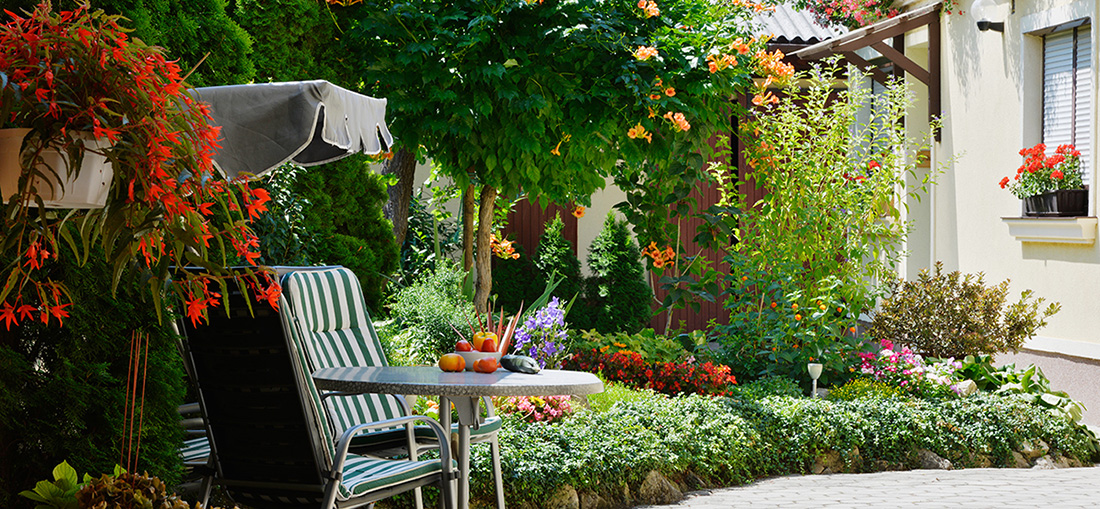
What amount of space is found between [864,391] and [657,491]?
7.34 feet

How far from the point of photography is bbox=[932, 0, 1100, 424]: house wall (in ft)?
23.4

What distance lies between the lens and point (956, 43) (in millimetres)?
8812

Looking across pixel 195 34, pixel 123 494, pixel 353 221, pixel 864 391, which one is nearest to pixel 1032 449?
pixel 864 391

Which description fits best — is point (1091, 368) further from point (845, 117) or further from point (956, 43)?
point (956, 43)

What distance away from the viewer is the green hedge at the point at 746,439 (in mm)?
4535

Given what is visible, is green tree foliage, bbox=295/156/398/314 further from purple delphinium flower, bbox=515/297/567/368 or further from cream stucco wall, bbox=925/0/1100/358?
cream stucco wall, bbox=925/0/1100/358

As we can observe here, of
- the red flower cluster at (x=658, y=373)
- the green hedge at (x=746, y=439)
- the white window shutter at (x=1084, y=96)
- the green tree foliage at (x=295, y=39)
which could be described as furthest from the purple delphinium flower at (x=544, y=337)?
the white window shutter at (x=1084, y=96)

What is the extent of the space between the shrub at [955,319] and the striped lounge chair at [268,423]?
5.23 metres

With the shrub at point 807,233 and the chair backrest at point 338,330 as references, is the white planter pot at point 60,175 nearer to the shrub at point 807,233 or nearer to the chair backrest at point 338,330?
the chair backrest at point 338,330

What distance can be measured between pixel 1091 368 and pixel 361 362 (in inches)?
222

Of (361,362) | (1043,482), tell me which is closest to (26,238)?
(361,362)

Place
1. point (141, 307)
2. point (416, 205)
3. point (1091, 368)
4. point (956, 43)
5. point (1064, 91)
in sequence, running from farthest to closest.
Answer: point (416, 205), point (956, 43), point (1064, 91), point (1091, 368), point (141, 307)

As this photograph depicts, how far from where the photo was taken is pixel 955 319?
7227 mm

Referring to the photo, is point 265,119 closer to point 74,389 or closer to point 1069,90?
point 74,389
